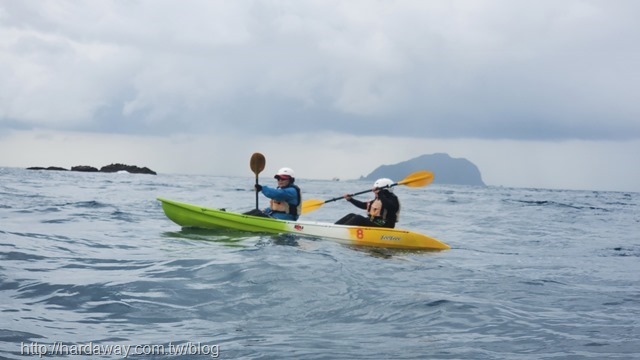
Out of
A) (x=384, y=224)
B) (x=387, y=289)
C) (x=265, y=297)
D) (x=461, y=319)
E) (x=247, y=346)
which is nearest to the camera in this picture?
(x=247, y=346)

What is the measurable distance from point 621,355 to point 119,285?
19.4 feet

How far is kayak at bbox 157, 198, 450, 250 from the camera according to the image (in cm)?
1384

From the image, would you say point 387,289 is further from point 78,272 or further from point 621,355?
point 78,272

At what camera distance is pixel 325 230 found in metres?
14.1

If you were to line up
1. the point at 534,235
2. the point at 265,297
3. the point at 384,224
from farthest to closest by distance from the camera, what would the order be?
the point at 534,235 → the point at 384,224 → the point at 265,297

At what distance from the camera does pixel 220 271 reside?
30.1 feet

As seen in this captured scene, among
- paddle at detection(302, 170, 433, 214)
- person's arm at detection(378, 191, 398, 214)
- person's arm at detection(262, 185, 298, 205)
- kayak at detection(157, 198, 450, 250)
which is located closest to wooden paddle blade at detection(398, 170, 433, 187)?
paddle at detection(302, 170, 433, 214)

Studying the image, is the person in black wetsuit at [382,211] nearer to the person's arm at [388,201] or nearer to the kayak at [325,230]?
the person's arm at [388,201]

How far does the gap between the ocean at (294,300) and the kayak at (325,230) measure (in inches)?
17.4

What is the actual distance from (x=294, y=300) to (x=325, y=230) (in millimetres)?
6401

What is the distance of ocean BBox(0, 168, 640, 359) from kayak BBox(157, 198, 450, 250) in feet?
1.45

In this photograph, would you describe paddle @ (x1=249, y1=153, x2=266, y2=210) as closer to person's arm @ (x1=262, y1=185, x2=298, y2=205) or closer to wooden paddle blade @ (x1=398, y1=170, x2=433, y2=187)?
person's arm @ (x1=262, y1=185, x2=298, y2=205)

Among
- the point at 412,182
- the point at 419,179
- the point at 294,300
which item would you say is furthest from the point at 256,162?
the point at 294,300

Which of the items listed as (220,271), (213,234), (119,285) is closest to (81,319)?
(119,285)
